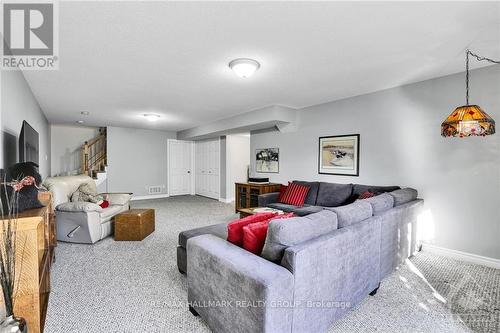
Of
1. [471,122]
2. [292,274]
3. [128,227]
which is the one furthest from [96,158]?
[471,122]

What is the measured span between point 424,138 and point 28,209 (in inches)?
175

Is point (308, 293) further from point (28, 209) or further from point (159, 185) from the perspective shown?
point (159, 185)

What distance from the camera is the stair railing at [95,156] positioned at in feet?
22.8

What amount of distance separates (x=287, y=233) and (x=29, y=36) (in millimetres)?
2771

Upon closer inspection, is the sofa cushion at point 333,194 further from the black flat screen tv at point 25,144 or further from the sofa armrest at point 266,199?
the black flat screen tv at point 25,144

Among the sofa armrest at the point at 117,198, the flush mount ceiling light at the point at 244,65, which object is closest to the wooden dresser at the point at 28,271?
the flush mount ceiling light at the point at 244,65

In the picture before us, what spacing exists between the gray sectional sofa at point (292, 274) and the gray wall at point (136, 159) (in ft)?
21.1

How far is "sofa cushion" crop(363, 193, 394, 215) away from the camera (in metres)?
2.35

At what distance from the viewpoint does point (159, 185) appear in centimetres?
798

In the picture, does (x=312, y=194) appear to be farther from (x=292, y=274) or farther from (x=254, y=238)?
(x=292, y=274)

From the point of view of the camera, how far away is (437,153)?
3203 mm

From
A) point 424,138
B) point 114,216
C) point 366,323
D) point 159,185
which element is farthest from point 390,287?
point 159,185

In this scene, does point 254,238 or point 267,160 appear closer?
point 254,238

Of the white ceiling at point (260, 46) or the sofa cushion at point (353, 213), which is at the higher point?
the white ceiling at point (260, 46)
